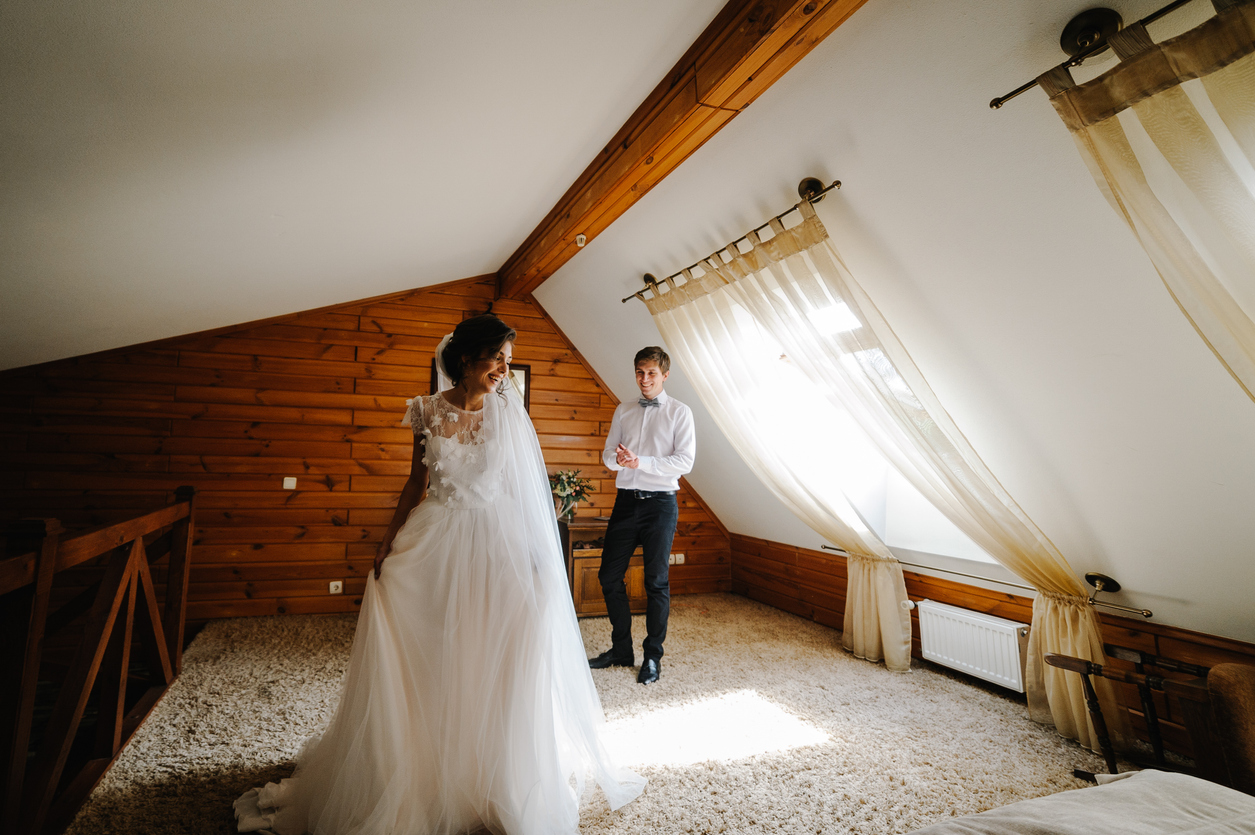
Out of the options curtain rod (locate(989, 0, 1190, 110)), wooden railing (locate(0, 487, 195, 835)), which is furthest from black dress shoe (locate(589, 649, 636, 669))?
curtain rod (locate(989, 0, 1190, 110))

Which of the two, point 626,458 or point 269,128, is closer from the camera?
point 269,128

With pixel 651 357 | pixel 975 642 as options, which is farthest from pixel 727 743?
pixel 651 357

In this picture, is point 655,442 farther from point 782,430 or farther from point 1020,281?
point 1020,281

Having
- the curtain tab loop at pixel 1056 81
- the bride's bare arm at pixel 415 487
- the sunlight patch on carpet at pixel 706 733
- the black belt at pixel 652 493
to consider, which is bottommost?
the sunlight patch on carpet at pixel 706 733

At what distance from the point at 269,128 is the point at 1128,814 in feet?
7.90

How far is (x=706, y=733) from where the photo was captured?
2.34 m

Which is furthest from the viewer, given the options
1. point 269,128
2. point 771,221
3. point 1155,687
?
point 771,221

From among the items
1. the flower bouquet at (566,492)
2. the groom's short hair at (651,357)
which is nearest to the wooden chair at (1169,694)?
the groom's short hair at (651,357)

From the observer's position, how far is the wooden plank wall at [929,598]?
2166 millimetres

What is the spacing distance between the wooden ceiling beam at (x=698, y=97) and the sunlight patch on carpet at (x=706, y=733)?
2.21 meters

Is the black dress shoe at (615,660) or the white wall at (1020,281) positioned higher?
the white wall at (1020,281)

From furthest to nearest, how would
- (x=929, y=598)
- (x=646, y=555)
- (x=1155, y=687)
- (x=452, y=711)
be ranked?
(x=929, y=598), (x=646, y=555), (x=1155, y=687), (x=452, y=711)

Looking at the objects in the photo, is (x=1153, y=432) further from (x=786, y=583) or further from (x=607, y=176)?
(x=786, y=583)

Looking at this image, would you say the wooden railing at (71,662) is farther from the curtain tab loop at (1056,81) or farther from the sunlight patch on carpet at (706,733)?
the curtain tab loop at (1056,81)
